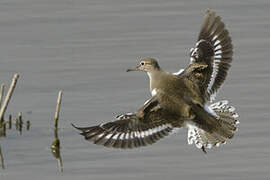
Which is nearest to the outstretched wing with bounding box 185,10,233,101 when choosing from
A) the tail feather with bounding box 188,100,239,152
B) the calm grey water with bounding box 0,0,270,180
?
the tail feather with bounding box 188,100,239,152

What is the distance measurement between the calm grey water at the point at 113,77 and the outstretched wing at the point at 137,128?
1.11 feet

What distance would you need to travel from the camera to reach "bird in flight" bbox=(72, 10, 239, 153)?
9195 mm

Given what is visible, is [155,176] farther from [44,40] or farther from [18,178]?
[44,40]

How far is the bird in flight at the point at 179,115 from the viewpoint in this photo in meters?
9.20

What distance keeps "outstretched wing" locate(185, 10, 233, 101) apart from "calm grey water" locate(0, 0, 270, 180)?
80cm

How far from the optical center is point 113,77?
1190 cm

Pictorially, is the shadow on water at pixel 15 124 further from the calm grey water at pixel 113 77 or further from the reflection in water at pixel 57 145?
the reflection in water at pixel 57 145

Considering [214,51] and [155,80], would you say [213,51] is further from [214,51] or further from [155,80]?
[155,80]

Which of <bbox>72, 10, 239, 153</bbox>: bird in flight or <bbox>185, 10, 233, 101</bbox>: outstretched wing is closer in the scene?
<bbox>72, 10, 239, 153</bbox>: bird in flight

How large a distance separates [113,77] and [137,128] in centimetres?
→ 268

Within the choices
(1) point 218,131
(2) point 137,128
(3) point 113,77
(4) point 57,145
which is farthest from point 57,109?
(3) point 113,77

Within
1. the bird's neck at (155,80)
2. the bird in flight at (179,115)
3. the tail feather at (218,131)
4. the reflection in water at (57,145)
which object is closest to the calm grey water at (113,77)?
the reflection in water at (57,145)

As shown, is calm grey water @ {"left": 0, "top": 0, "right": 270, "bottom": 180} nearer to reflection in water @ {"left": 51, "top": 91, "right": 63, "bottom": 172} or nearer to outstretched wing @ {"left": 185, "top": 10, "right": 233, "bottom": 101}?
reflection in water @ {"left": 51, "top": 91, "right": 63, "bottom": 172}

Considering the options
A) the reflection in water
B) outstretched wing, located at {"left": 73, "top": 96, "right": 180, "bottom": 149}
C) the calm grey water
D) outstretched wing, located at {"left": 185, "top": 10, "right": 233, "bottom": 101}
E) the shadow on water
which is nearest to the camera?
outstretched wing, located at {"left": 73, "top": 96, "right": 180, "bottom": 149}
